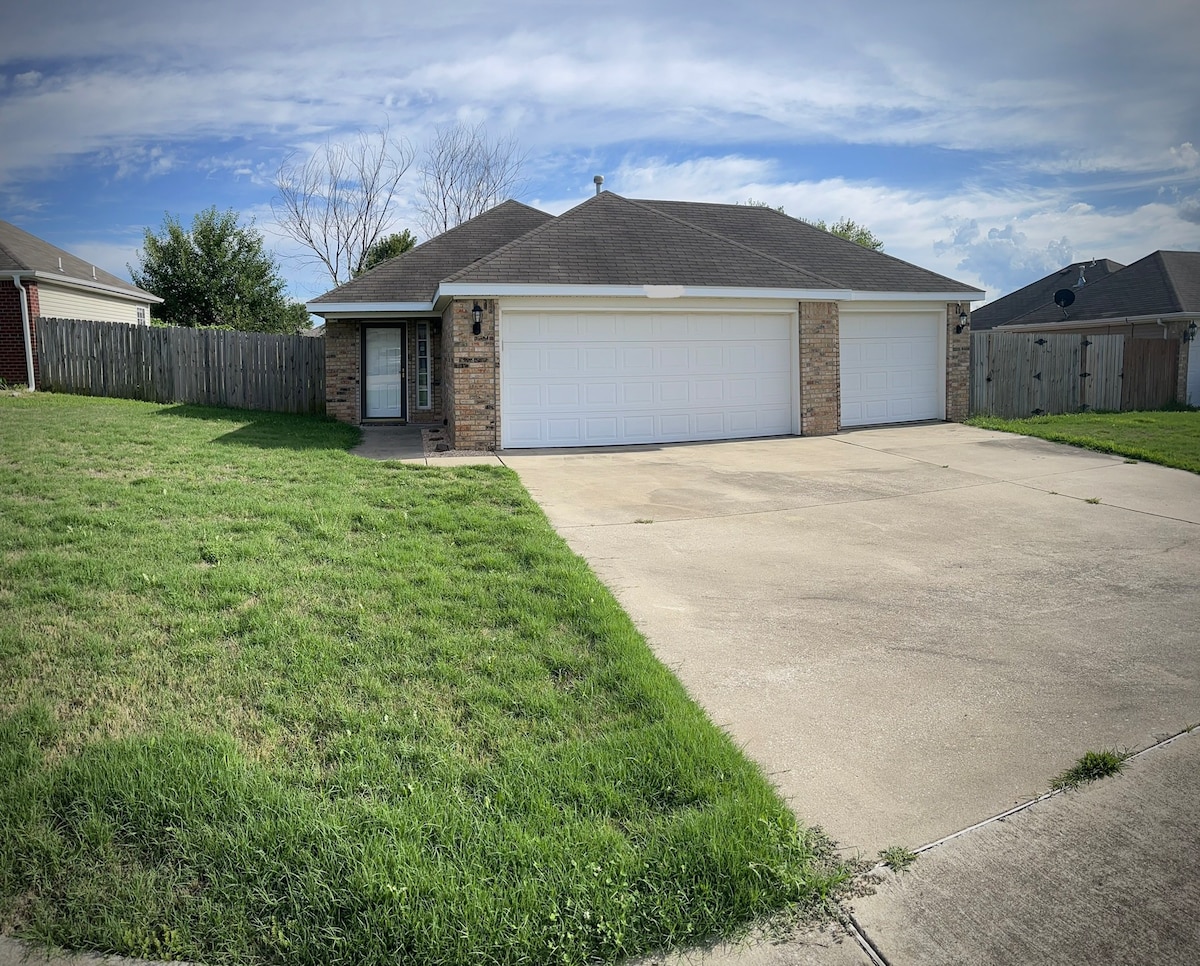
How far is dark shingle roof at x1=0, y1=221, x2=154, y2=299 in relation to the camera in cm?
1964

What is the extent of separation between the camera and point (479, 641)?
471 cm

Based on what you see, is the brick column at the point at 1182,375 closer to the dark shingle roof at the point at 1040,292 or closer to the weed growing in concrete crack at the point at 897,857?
the dark shingle roof at the point at 1040,292

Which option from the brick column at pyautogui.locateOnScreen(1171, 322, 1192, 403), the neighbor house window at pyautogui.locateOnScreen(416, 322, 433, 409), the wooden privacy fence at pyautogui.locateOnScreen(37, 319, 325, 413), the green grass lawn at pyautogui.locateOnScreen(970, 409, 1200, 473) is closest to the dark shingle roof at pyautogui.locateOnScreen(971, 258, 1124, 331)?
the brick column at pyautogui.locateOnScreen(1171, 322, 1192, 403)

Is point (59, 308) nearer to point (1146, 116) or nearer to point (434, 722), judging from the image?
point (434, 722)

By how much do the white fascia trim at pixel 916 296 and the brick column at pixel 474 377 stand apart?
6.92 m

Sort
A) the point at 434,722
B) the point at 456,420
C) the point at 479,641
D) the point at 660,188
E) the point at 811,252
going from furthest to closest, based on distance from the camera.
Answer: the point at 660,188 → the point at 811,252 → the point at 456,420 → the point at 479,641 → the point at 434,722

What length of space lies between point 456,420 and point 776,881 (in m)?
10.9

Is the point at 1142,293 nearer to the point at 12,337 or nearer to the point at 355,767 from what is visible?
the point at 355,767

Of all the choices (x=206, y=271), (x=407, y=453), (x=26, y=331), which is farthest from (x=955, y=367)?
(x=206, y=271)

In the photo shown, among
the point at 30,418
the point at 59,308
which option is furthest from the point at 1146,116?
the point at 59,308

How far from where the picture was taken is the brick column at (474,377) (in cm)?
1294

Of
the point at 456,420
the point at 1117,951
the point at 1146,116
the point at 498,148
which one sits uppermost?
the point at 498,148

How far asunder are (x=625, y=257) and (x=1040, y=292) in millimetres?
20407

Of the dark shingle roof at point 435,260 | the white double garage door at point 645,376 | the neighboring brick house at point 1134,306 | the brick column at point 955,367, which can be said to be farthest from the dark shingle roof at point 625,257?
the neighboring brick house at point 1134,306
